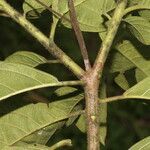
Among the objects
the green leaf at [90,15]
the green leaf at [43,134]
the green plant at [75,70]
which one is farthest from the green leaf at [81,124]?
the green leaf at [90,15]

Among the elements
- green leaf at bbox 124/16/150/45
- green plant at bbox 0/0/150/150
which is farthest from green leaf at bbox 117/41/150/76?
green leaf at bbox 124/16/150/45

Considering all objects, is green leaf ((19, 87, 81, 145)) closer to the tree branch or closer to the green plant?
the green plant

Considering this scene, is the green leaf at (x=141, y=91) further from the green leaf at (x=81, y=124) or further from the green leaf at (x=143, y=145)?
the green leaf at (x=81, y=124)

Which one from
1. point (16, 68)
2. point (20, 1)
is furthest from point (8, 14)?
point (20, 1)

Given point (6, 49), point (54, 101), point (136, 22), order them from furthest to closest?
point (6, 49), point (54, 101), point (136, 22)

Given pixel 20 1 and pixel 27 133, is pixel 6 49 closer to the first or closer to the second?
pixel 20 1

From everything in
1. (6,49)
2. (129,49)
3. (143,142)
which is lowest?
(143,142)

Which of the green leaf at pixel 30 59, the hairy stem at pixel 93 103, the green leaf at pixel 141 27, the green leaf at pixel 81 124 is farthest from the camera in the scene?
the green leaf at pixel 81 124
